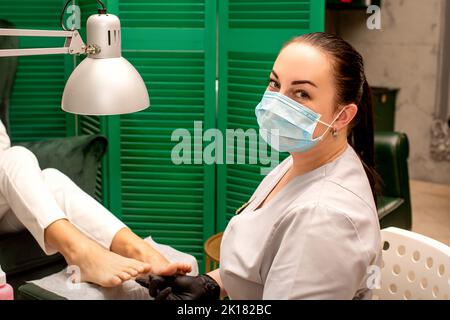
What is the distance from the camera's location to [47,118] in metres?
3.41

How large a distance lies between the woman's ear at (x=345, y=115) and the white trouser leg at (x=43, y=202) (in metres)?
0.86

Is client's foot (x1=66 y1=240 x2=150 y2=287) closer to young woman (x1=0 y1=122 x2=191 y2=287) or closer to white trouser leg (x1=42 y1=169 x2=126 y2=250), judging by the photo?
young woman (x1=0 y1=122 x2=191 y2=287)

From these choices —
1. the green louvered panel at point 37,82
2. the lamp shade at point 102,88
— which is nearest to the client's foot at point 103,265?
the lamp shade at point 102,88

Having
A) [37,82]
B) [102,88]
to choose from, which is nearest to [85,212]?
[102,88]

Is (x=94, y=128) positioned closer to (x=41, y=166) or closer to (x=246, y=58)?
(x=41, y=166)

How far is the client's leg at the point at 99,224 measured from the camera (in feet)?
6.36

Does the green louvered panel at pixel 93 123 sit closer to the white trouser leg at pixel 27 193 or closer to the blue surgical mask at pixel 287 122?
the white trouser leg at pixel 27 193

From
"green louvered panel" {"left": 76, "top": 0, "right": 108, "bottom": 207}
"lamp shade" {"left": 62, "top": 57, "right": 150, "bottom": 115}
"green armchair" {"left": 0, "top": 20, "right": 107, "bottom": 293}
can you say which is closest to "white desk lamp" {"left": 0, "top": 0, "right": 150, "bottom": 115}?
"lamp shade" {"left": 62, "top": 57, "right": 150, "bottom": 115}

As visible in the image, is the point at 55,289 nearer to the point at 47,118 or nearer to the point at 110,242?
the point at 110,242

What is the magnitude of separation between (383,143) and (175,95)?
1.07 meters

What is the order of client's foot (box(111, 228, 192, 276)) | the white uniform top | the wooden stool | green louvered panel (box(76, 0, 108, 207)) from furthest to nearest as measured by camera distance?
green louvered panel (box(76, 0, 108, 207)) < the wooden stool < client's foot (box(111, 228, 192, 276)) < the white uniform top

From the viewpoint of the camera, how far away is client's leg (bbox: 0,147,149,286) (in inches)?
72.2
